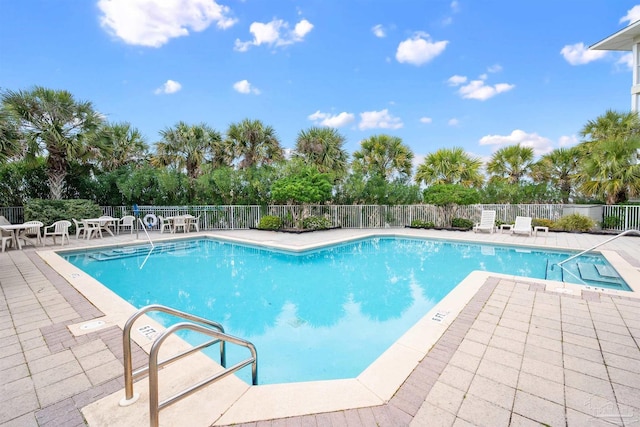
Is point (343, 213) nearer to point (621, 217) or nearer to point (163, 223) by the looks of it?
point (163, 223)

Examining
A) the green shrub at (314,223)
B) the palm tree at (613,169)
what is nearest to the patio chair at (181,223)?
the green shrub at (314,223)

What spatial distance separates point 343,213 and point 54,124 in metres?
11.8

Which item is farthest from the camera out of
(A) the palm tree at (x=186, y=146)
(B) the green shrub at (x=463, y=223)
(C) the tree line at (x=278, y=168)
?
(A) the palm tree at (x=186, y=146)

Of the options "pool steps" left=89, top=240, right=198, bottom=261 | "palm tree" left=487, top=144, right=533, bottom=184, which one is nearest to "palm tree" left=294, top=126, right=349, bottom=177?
"pool steps" left=89, top=240, right=198, bottom=261

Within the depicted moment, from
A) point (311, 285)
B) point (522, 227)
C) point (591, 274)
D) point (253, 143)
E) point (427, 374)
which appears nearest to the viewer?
point (427, 374)

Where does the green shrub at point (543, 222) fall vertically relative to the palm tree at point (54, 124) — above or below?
below

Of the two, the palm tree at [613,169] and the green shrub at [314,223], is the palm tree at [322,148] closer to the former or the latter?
the green shrub at [314,223]

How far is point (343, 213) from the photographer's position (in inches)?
583

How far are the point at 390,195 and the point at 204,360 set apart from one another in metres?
13.1

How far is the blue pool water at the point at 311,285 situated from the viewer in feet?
11.8

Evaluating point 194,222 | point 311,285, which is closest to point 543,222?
point 311,285

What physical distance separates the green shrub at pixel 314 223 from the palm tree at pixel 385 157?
3.36m

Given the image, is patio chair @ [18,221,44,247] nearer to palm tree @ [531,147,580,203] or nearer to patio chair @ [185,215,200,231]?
patio chair @ [185,215,200,231]

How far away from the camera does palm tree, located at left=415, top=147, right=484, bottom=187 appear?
14.8m
